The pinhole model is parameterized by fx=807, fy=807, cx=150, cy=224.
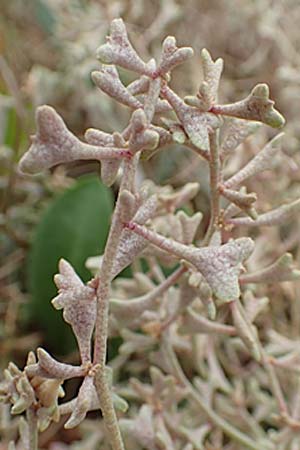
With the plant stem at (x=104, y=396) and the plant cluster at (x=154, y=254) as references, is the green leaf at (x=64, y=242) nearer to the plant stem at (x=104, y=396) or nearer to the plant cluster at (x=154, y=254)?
the plant cluster at (x=154, y=254)

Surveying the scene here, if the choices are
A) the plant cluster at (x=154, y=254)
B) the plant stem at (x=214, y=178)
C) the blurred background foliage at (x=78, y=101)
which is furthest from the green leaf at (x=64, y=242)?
the plant stem at (x=214, y=178)

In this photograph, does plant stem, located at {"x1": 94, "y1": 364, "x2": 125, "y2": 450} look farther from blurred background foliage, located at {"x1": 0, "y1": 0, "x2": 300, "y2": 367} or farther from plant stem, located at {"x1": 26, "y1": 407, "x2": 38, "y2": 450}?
blurred background foliage, located at {"x1": 0, "y1": 0, "x2": 300, "y2": 367}

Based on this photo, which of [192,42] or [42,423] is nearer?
[42,423]

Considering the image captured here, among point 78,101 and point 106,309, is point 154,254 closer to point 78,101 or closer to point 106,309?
point 106,309

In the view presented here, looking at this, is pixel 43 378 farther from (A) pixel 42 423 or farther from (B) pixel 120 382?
(B) pixel 120 382

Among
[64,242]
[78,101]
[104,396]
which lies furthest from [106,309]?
[78,101]

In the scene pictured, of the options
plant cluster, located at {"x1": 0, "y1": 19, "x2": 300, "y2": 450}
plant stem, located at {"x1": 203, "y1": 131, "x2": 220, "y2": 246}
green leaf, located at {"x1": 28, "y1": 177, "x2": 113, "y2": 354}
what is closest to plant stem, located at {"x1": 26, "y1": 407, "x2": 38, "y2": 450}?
plant cluster, located at {"x1": 0, "y1": 19, "x2": 300, "y2": 450}

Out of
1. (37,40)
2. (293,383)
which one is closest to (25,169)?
(293,383)

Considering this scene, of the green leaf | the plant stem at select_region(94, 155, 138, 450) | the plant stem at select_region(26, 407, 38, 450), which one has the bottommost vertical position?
the plant stem at select_region(26, 407, 38, 450)
